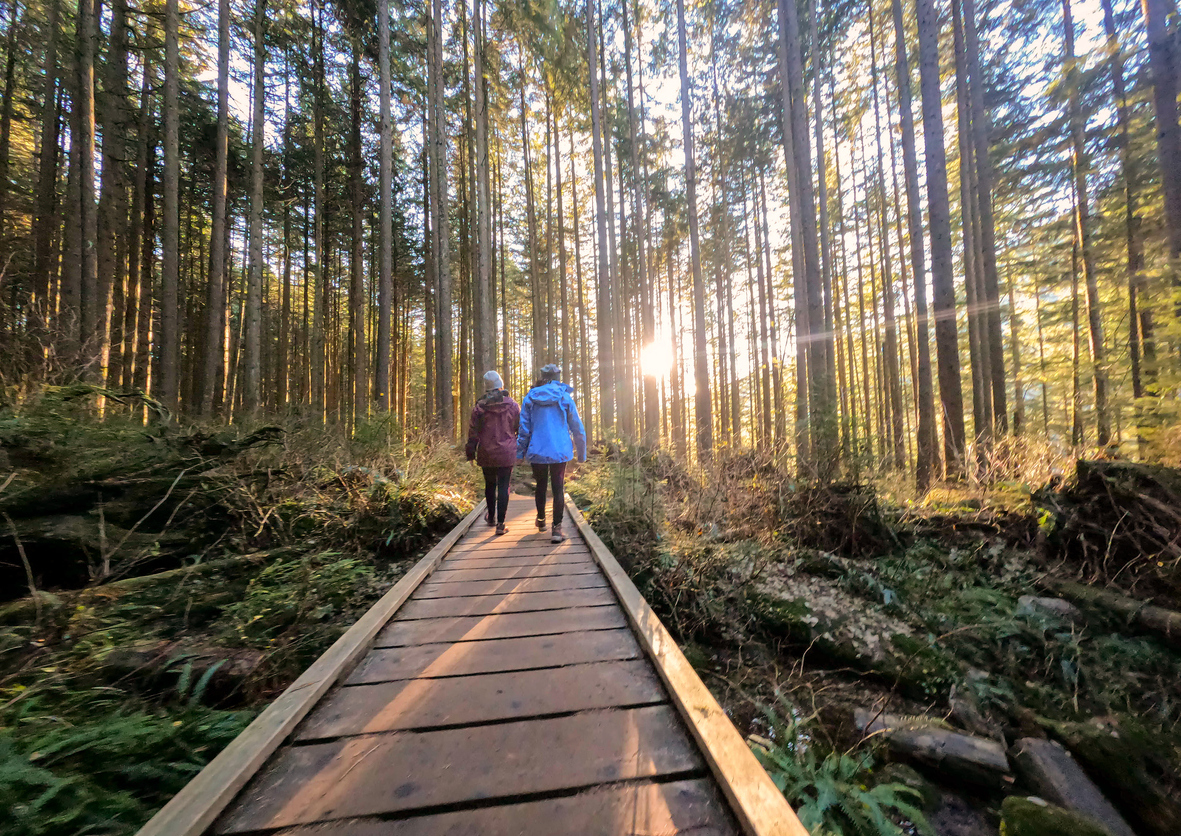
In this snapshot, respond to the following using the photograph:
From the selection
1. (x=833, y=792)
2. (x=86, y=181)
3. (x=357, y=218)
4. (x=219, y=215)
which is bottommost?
(x=833, y=792)

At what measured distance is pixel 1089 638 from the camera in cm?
346

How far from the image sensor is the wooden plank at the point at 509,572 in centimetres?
354

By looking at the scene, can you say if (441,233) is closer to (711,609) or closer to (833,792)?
(711,609)

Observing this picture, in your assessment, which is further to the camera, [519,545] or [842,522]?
[842,522]

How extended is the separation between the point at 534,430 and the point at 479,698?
3.07 meters

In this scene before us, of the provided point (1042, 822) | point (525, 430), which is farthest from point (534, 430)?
point (1042, 822)

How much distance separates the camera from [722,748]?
4.73ft

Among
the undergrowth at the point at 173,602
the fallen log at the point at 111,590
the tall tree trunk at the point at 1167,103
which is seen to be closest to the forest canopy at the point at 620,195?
the tall tree trunk at the point at 1167,103

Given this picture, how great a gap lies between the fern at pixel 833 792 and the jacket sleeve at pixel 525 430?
3148 mm

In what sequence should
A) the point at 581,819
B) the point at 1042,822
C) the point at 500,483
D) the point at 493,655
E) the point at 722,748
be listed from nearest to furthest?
the point at 581,819, the point at 722,748, the point at 1042,822, the point at 493,655, the point at 500,483

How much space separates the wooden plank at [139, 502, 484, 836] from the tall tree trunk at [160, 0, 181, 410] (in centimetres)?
856

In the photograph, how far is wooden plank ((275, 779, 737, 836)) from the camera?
122cm

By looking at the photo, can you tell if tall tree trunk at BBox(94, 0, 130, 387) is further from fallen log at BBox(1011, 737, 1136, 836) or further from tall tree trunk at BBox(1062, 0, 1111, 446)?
tall tree trunk at BBox(1062, 0, 1111, 446)

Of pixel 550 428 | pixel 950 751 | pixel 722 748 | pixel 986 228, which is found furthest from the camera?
pixel 986 228
